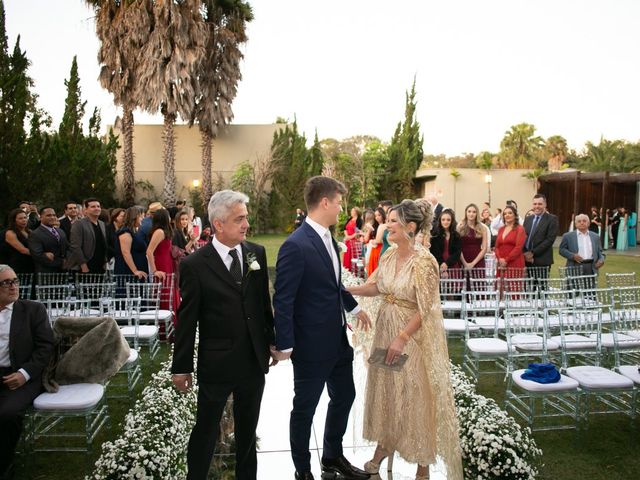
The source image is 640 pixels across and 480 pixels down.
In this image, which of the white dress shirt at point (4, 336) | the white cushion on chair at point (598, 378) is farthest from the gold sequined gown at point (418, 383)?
the white dress shirt at point (4, 336)

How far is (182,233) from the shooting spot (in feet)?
29.9

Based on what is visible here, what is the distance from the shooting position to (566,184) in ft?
92.6

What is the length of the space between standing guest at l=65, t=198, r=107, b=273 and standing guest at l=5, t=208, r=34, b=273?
0.65 m

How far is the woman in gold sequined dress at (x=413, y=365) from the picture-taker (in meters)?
3.73

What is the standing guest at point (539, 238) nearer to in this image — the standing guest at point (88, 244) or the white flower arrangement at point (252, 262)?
the white flower arrangement at point (252, 262)

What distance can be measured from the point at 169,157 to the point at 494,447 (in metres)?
24.8

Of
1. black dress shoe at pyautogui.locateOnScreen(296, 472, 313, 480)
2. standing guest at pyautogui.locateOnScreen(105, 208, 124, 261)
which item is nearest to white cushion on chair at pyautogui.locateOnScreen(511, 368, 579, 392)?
black dress shoe at pyautogui.locateOnScreen(296, 472, 313, 480)

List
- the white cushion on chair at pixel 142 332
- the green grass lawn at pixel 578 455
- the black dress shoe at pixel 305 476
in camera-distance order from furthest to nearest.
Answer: the white cushion on chair at pixel 142 332 < the green grass lawn at pixel 578 455 < the black dress shoe at pixel 305 476

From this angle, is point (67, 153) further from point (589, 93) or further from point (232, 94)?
point (589, 93)

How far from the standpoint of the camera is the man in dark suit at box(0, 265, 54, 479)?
3990 mm

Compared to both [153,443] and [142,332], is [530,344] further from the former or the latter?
[142,332]

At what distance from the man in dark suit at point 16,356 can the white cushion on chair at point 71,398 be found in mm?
99

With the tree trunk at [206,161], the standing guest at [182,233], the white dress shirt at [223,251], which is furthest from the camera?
the tree trunk at [206,161]

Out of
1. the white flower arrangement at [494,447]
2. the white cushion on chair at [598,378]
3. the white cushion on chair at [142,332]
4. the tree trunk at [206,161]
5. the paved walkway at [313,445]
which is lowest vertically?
the paved walkway at [313,445]
